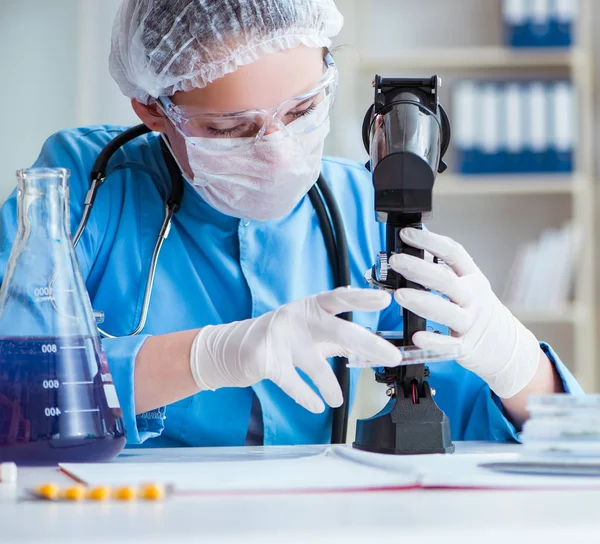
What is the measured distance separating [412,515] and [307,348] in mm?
370

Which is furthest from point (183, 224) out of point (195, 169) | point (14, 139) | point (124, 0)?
point (14, 139)

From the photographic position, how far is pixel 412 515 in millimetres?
552

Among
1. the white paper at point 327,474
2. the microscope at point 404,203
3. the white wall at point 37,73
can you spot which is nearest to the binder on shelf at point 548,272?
the white wall at point 37,73

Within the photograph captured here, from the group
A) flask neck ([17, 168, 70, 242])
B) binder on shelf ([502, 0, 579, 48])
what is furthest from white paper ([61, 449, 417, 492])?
binder on shelf ([502, 0, 579, 48])

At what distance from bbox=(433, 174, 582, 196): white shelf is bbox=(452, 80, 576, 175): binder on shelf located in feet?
0.08

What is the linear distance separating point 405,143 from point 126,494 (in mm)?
446

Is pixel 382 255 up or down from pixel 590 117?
down

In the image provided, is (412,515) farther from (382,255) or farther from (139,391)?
(139,391)

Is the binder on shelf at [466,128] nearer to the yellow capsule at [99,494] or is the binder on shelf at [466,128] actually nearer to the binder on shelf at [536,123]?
the binder on shelf at [536,123]

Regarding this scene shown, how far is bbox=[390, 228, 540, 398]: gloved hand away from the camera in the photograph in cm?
89

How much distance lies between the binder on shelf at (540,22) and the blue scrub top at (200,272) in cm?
199

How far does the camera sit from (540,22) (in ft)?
10.1

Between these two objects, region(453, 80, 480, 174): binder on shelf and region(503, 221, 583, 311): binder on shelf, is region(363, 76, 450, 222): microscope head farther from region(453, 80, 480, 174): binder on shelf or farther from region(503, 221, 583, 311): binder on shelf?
region(503, 221, 583, 311): binder on shelf

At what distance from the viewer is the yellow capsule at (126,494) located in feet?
2.01
